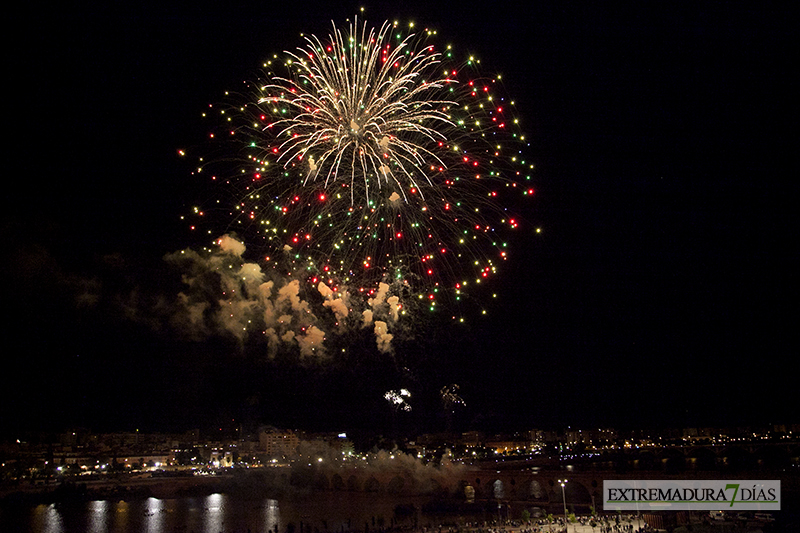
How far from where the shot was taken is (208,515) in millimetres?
39469

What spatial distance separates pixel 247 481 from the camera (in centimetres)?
5656

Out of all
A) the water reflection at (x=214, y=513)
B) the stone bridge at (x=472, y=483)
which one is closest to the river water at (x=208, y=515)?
the water reflection at (x=214, y=513)

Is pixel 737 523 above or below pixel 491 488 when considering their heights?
above

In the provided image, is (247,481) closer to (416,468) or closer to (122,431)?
(416,468)

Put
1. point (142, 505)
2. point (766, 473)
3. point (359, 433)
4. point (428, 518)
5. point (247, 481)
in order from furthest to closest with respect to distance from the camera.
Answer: point (359, 433)
point (247, 481)
point (142, 505)
point (428, 518)
point (766, 473)

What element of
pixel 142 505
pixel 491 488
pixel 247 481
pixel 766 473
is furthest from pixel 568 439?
pixel 142 505

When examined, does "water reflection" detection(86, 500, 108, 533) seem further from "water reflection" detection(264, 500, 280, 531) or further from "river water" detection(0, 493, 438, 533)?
"water reflection" detection(264, 500, 280, 531)

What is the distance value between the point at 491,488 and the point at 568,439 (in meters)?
37.8

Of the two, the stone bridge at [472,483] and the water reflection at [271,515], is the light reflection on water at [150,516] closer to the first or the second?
the water reflection at [271,515]

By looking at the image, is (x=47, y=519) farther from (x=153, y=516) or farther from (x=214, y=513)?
(x=214, y=513)

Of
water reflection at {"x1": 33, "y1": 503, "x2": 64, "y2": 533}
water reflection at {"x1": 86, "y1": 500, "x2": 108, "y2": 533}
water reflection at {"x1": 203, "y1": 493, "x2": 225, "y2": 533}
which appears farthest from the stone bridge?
water reflection at {"x1": 33, "y1": 503, "x2": 64, "y2": 533}

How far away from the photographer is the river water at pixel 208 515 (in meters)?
33.7

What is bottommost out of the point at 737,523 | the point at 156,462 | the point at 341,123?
the point at 156,462

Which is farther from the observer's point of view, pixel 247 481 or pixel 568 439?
pixel 568 439
